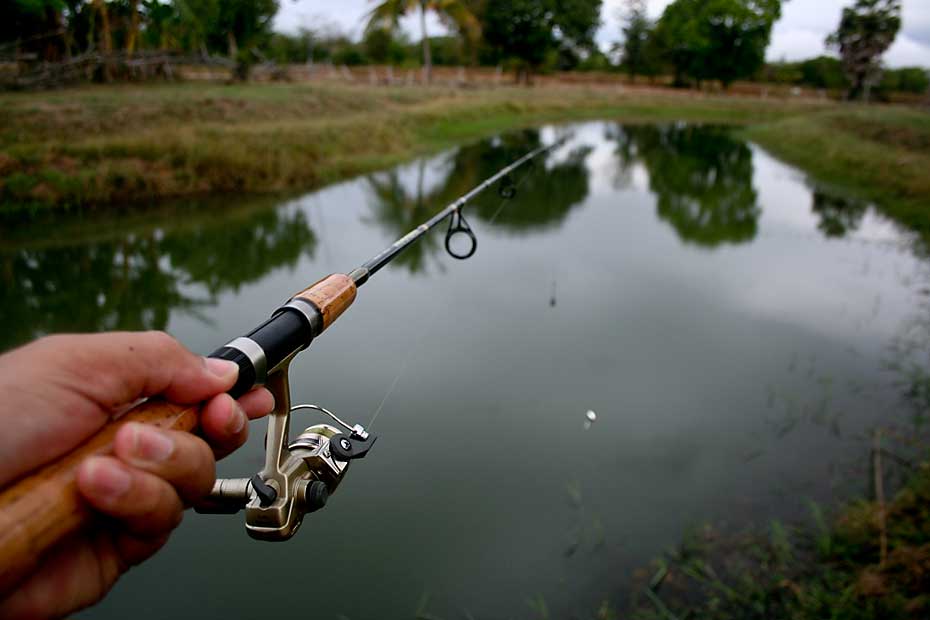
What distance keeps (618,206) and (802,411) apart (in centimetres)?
647

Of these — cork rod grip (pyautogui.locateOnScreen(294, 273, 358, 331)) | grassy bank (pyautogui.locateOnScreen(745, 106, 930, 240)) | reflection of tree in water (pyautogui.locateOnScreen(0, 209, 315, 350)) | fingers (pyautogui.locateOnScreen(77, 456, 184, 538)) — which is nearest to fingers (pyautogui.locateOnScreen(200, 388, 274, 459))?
fingers (pyautogui.locateOnScreen(77, 456, 184, 538))

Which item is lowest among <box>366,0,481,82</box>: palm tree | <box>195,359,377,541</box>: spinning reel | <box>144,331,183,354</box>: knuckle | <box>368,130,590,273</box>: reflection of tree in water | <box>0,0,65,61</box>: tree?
<box>368,130,590,273</box>: reflection of tree in water

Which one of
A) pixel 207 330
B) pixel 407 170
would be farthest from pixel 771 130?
pixel 207 330

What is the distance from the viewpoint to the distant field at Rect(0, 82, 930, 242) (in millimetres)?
7730

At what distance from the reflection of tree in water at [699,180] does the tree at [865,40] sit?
23735mm

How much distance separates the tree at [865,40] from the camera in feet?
119

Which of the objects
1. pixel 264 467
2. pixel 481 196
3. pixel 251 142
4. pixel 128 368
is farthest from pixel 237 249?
pixel 128 368

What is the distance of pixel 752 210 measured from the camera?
9.61 metres

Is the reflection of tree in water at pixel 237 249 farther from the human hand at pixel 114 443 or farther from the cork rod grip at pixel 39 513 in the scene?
the cork rod grip at pixel 39 513

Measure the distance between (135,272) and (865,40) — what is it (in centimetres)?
4533

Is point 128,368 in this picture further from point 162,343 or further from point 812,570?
point 812,570

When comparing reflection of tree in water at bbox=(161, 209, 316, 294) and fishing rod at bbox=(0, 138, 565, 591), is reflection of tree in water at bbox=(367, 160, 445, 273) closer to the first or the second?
reflection of tree in water at bbox=(161, 209, 316, 294)

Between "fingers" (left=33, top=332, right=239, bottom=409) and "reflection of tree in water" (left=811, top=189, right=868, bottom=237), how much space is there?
907 centimetres

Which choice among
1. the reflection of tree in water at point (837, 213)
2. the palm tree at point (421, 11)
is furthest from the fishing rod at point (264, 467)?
the palm tree at point (421, 11)
